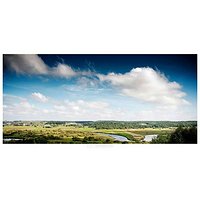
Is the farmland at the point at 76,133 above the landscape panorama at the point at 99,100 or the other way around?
the other way around

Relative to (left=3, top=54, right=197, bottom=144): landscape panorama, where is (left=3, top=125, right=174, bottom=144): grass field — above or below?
below

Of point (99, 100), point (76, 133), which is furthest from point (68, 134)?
point (99, 100)

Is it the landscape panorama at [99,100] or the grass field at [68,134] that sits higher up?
the landscape panorama at [99,100]
